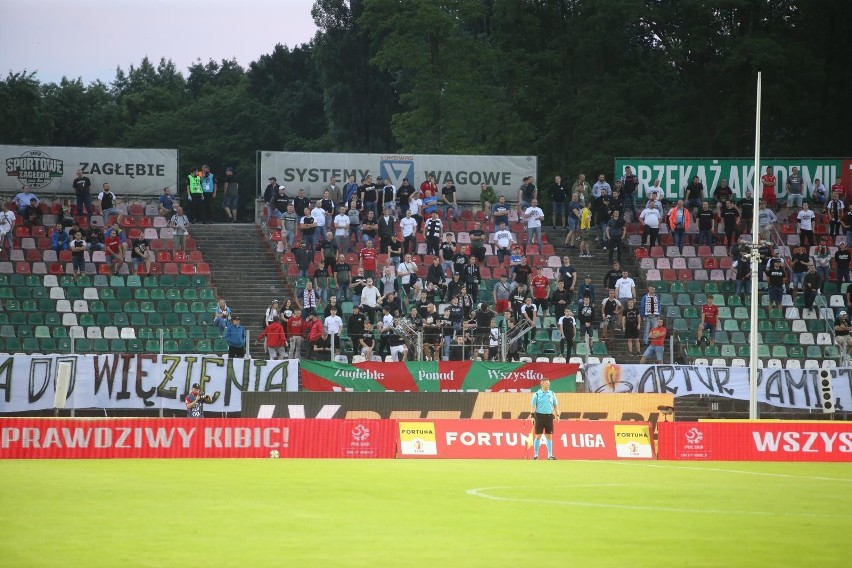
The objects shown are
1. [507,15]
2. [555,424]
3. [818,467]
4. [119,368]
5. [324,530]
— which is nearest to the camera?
[324,530]

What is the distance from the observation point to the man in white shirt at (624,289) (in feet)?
134

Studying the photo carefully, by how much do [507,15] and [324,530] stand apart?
191ft

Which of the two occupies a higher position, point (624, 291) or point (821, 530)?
point (624, 291)

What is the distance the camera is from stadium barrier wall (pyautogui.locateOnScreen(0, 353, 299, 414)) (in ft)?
113

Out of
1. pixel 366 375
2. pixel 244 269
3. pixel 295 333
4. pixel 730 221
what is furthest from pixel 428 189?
pixel 366 375

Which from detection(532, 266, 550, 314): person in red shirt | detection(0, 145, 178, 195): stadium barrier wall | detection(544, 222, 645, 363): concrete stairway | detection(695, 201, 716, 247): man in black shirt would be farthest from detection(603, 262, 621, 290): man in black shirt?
detection(0, 145, 178, 195): stadium barrier wall

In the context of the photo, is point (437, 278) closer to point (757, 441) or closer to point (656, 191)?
point (656, 191)

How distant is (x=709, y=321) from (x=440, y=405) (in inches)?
442

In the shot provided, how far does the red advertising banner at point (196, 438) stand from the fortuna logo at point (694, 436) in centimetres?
710

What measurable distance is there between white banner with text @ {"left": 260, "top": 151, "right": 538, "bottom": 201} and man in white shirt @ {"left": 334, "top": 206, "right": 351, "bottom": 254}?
5045 mm

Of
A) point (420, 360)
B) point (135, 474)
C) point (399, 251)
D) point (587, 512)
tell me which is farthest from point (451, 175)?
point (587, 512)

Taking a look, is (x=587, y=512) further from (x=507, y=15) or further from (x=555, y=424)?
(x=507, y=15)

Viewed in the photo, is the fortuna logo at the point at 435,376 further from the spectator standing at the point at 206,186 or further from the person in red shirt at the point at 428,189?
the spectator standing at the point at 206,186

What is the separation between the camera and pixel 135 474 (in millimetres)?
23188
